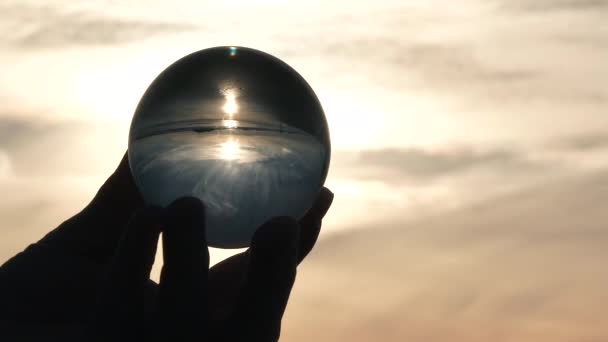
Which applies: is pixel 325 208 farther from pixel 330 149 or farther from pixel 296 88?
pixel 296 88

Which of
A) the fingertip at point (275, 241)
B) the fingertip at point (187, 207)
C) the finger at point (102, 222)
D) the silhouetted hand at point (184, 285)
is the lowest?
the silhouetted hand at point (184, 285)

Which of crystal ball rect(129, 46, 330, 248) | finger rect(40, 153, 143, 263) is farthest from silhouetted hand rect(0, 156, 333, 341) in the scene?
finger rect(40, 153, 143, 263)

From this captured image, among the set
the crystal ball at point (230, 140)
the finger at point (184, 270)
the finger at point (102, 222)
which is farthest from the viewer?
the finger at point (102, 222)

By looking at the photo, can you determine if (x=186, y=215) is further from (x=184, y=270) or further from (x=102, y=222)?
(x=102, y=222)

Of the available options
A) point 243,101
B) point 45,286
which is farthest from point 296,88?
point 45,286

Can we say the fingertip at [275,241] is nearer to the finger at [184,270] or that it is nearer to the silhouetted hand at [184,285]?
the silhouetted hand at [184,285]

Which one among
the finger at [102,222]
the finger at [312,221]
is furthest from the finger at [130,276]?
the finger at [312,221]

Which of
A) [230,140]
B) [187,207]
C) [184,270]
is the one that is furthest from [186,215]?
[230,140]
